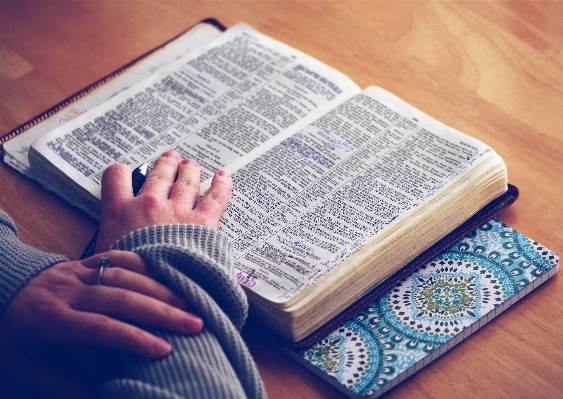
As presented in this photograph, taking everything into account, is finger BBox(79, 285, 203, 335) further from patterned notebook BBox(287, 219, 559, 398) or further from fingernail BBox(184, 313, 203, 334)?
patterned notebook BBox(287, 219, 559, 398)

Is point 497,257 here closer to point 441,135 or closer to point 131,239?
point 441,135

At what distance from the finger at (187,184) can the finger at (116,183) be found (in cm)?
5

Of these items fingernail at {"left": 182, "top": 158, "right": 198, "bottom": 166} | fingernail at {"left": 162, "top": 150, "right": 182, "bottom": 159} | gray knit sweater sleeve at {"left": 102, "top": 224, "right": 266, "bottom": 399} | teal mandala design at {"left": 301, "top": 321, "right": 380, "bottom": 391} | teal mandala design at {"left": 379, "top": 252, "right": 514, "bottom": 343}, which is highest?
fingernail at {"left": 162, "top": 150, "right": 182, "bottom": 159}

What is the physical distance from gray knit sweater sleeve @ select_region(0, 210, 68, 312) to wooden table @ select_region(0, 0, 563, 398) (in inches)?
2.7

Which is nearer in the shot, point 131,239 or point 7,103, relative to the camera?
point 131,239

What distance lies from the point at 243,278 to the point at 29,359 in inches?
7.9

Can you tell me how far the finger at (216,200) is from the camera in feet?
2.21

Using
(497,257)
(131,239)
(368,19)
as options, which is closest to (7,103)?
(131,239)

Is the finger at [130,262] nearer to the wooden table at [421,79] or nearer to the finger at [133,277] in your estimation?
the finger at [133,277]

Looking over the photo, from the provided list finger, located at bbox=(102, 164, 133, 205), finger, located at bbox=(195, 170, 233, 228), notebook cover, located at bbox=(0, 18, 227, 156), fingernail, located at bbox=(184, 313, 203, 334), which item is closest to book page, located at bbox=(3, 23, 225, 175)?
notebook cover, located at bbox=(0, 18, 227, 156)

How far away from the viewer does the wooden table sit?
0.61 m

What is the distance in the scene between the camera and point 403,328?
63 centimetres

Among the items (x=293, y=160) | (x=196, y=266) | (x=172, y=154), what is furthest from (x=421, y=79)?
(x=196, y=266)

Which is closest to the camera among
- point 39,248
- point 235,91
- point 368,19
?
point 39,248
